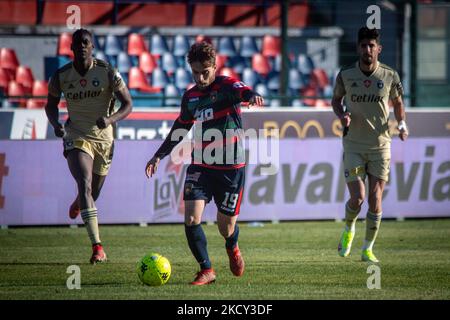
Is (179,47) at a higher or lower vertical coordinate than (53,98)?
higher

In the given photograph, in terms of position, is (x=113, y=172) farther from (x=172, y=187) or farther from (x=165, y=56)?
(x=165, y=56)

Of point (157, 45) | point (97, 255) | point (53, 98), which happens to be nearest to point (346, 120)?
point (97, 255)

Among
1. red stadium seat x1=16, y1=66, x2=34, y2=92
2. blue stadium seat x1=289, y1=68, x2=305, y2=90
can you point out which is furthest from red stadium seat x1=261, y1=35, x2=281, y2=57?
red stadium seat x1=16, y1=66, x2=34, y2=92

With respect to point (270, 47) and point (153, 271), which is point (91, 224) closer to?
point (153, 271)

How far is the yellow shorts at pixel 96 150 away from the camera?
11953 millimetres

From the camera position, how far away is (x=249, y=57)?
2617 centimetres

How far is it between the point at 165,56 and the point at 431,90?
917 cm

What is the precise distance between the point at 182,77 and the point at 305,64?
3187 millimetres

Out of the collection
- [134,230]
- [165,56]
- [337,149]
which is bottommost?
[134,230]

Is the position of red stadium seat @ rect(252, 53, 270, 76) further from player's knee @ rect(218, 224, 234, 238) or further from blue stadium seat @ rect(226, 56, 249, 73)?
player's knee @ rect(218, 224, 234, 238)

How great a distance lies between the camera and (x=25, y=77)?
2394 cm

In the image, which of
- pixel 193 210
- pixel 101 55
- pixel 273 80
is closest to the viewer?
pixel 193 210

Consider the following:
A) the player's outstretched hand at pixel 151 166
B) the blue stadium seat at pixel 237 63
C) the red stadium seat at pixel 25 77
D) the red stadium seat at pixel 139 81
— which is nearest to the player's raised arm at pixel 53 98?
the player's outstretched hand at pixel 151 166
